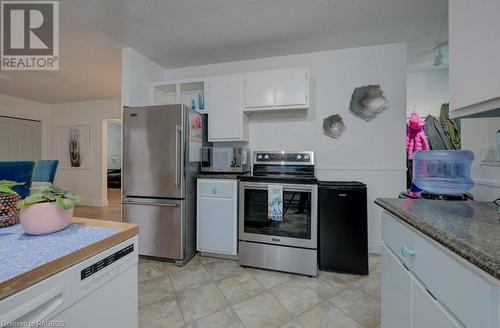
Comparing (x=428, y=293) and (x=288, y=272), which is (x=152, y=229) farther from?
(x=428, y=293)

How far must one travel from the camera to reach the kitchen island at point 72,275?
53 cm

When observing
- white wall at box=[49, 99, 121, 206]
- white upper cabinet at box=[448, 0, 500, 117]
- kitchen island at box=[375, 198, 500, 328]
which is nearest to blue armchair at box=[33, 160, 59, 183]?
kitchen island at box=[375, 198, 500, 328]

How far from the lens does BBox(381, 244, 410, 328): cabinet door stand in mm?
914

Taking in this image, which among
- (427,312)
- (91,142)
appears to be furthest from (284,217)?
(91,142)

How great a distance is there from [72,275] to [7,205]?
52 centimetres

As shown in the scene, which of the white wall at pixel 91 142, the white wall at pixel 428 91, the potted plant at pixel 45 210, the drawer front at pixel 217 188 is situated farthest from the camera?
the white wall at pixel 91 142

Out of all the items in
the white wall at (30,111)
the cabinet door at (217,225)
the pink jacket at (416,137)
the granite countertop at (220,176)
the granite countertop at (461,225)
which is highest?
the white wall at (30,111)

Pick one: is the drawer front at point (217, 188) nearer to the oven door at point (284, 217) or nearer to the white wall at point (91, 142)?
the oven door at point (284, 217)

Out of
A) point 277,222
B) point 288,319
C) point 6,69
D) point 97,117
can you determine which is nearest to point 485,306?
point 288,319

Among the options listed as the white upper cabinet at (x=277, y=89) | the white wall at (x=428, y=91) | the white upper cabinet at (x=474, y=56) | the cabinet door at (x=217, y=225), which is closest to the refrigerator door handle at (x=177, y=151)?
the cabinet door at (x=217, y=225)

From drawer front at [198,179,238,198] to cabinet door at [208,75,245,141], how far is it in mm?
594

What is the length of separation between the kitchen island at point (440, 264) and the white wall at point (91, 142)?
18.8 ft

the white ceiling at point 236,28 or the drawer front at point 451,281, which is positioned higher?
the white ceiling at point 236,28

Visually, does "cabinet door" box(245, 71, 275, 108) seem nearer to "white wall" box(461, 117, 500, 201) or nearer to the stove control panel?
the stove control panel
